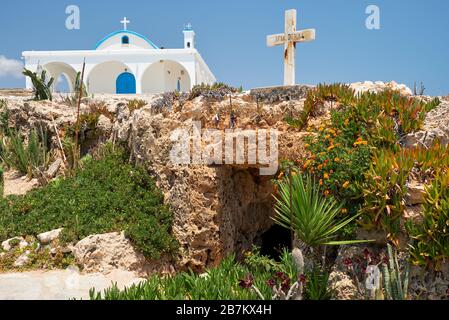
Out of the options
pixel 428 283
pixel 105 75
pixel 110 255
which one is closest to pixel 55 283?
pixel 110 255

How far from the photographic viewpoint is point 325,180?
21.0 feet

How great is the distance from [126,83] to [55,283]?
23401 millimetres

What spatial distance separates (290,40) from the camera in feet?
30.8

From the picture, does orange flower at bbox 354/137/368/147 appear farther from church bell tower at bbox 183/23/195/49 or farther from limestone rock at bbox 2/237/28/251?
church bell tower at bbox 183/23/195/49

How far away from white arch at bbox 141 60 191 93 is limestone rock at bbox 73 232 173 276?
2143cm

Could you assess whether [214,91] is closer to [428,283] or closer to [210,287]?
[210,287]

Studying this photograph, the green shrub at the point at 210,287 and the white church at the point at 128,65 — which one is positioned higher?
the white church at the point at 128,65

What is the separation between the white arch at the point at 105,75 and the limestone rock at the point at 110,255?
876 inches

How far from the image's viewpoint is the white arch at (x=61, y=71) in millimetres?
27688

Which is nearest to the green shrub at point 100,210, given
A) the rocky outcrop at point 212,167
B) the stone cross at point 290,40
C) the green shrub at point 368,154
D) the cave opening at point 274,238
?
the rocky outcrop at point 212,167

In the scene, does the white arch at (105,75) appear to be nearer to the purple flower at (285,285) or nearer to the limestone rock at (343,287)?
the limestone rock at (343,287)
